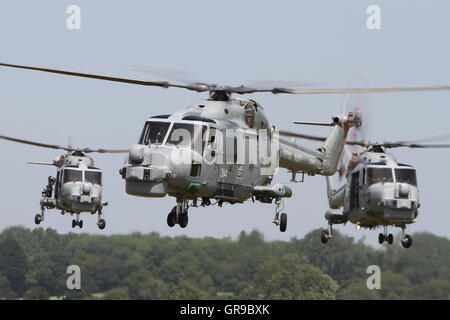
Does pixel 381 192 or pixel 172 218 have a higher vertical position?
pixel 381 192

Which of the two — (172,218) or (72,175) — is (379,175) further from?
(72,175)

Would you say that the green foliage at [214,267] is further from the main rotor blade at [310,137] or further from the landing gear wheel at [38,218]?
the main rotor blade at [310,137]

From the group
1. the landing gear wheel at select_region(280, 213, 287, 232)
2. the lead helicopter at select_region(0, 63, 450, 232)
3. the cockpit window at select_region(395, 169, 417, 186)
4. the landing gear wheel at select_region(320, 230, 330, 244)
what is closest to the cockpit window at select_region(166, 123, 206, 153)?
the lead helicopter at select_region(0, 63, 450, 232)

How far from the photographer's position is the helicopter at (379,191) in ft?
105

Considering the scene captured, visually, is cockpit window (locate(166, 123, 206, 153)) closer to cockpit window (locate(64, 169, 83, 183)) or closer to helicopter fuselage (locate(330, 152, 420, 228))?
helicopter fuselage (locate(330, 152, 420, 228))

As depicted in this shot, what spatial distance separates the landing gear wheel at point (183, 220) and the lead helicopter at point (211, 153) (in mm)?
30

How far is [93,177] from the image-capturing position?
46969mm

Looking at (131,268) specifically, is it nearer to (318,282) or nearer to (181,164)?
(318,282)

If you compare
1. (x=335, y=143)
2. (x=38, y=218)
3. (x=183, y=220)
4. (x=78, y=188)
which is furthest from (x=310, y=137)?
(x=38, y=218)

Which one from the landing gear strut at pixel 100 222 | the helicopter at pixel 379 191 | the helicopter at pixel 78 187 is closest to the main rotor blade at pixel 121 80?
the helicopter at pixel 379 191

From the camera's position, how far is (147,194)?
83.7 feet

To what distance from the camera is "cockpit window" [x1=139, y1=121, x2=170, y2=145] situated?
26.3 metres

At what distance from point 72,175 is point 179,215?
19321 millimetres
